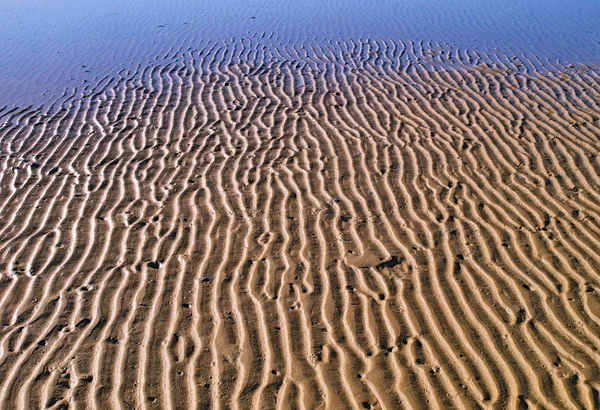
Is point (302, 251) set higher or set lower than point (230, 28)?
lower

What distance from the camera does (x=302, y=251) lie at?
18.4 feet

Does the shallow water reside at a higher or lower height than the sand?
higher

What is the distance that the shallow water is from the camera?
12000 millimetres

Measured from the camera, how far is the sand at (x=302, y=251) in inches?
164

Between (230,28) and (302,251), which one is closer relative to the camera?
(302,251)

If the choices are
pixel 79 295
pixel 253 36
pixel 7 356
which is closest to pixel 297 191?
pixel 79 295

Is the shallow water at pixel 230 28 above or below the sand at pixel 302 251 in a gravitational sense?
above

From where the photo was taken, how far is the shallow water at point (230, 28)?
39.4ft

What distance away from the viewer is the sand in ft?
13.7

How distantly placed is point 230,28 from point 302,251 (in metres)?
11.2

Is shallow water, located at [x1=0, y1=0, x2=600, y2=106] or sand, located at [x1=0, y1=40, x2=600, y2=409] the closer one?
sand, located at [x1=0, y1=40, x2=600, y2=409]

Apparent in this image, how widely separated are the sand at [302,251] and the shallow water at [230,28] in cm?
266

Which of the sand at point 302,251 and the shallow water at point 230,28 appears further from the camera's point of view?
the shallow water at point 230,28

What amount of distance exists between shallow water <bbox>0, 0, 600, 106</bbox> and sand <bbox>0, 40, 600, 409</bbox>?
266cm
